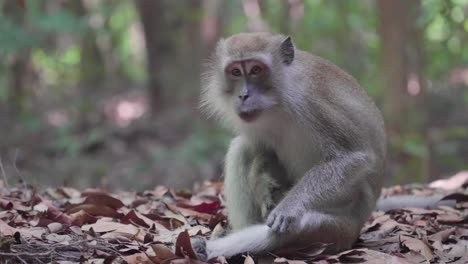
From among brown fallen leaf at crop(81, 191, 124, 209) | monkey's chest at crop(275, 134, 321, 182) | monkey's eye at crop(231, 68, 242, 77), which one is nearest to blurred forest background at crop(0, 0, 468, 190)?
brown fallen leaf at crop(81, 191, 124, 209)

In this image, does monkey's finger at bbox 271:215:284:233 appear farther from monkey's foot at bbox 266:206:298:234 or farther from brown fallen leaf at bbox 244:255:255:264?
brown fallen leaf at bbox 244:255:255:264

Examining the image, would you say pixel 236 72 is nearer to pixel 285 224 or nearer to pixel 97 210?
pixel 285 224

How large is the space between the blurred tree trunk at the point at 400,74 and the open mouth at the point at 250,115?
7.42 m

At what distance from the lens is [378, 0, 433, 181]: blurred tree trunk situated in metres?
12.6

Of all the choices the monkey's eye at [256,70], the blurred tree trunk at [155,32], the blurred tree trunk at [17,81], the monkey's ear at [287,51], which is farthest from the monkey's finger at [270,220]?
the blurred tree trunk at [17,81]

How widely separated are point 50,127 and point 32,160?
331cm

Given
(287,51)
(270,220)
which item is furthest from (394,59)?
(270,220)

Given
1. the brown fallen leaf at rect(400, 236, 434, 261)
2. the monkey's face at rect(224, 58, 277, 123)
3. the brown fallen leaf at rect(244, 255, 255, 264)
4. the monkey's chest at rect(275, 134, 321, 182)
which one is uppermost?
the monkey's face at rect(224, 58, 277, 123)

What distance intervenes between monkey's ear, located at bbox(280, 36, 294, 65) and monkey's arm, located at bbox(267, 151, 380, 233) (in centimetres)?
102

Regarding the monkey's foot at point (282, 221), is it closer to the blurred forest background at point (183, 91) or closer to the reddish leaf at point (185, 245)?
the reddish leaf at point (185, 245)

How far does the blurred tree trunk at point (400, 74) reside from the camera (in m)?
12.6

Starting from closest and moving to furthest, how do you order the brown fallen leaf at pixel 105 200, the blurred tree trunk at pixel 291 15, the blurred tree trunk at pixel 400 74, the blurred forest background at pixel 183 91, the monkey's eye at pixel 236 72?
the monkey's eye at pixel 236 72 → the brown fallen leaf at pixel 105 200 → the blurred tree trunk at pixel 400 74 → the blurred forest background at pixel 183 91 → the blurred tree trunk at pixel 291 15

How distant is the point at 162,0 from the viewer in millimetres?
17375

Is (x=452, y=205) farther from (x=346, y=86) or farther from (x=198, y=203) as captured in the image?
(x=198, y=203)
